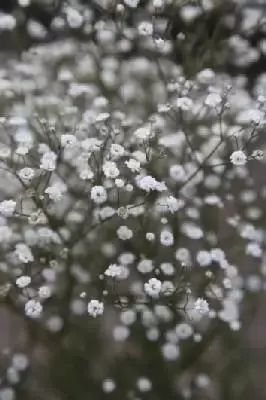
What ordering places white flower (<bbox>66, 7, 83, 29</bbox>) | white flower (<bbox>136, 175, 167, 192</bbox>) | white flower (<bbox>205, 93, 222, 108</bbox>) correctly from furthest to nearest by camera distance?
1. white flower (<bbox>66, 7, 83, 29</bbox>)
2. white flower (<bbox>205, 93, 222, 108</bbox>)
3. white flower (<bbox>136, 175, 167, 192</bbox>)

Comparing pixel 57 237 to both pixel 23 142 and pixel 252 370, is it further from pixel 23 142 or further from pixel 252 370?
pixel 252 370

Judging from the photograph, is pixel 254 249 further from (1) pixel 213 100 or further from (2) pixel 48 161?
(2) pixel 48 161

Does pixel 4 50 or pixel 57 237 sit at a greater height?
pixel 4 50

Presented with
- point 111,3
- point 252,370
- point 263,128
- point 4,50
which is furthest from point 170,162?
point 4,50

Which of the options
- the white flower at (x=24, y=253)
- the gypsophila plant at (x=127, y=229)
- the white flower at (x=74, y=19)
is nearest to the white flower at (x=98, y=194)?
the gypsophila plant at (x=127, y=229)

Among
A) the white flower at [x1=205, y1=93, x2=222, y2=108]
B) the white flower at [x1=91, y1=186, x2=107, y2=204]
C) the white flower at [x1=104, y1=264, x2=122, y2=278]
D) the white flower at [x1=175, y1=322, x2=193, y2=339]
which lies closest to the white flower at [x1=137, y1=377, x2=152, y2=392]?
the white flower at [x1=175, y1=322, x2=193, y2=339]

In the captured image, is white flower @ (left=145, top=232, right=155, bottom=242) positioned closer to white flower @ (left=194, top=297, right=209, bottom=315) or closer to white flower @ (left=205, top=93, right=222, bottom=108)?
white flower @ (left=194, top=297, right=209, bottom=315)
